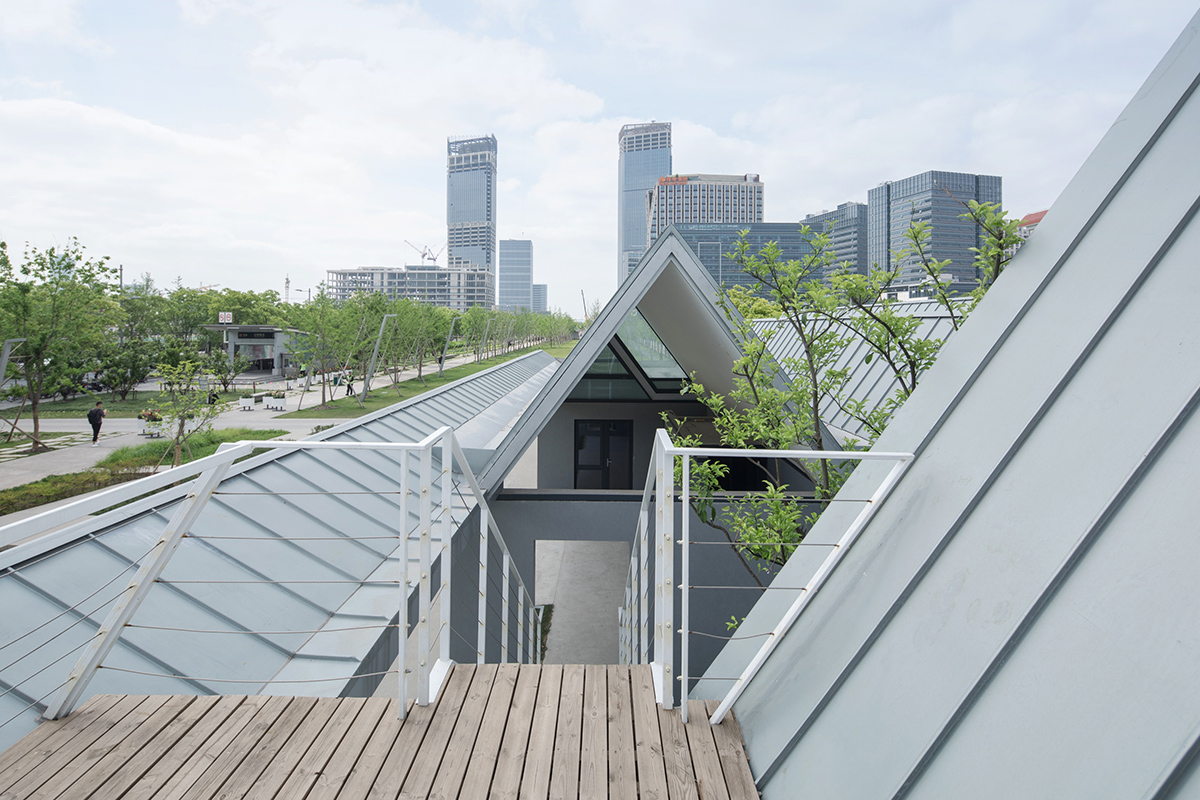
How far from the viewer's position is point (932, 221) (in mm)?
6211

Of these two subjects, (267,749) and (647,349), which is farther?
(647,349)

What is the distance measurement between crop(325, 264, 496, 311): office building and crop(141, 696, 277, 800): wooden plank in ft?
520

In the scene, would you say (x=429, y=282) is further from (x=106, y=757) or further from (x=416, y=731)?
(x=416, y=731)

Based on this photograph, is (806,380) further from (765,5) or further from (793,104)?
(793,104)

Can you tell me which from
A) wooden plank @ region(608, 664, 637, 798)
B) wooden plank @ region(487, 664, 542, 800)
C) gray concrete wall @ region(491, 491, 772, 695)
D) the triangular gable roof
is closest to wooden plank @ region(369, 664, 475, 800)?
wooden plank @ region(487, 664, 542, 800)

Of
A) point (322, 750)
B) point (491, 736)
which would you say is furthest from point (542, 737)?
point (322, 750)

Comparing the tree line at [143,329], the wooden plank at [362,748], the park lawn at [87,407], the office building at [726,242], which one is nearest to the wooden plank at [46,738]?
the wooden plank at [362,748]

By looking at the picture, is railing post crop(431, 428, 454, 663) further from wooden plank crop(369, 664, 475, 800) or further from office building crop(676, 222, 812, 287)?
office building crop(676, 222, 812, 287)

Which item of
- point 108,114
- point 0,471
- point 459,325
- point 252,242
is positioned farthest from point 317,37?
point 252,242

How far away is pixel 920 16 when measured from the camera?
7.07m

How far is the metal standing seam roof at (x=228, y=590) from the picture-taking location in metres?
3.18

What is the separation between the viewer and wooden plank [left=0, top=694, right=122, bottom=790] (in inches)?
89.4

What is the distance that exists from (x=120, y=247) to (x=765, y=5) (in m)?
163

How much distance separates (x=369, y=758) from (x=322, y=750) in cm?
21
